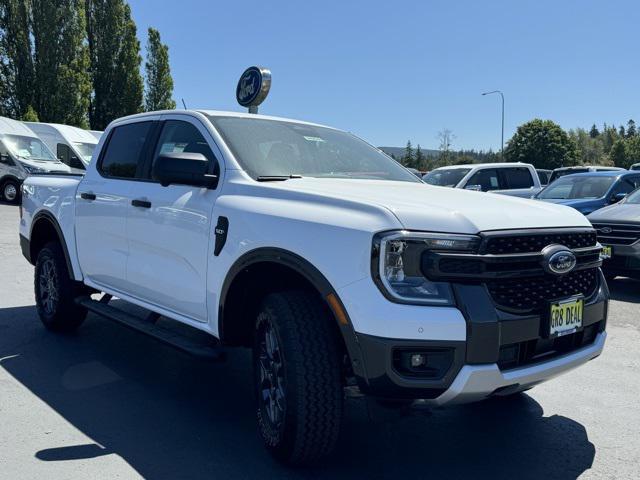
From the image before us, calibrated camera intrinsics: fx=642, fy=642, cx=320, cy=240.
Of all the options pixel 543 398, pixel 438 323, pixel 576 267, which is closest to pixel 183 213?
pixel 438 323

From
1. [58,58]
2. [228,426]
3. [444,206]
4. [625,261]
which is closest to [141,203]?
[228,426]

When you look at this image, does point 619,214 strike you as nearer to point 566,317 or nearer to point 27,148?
point 566,317

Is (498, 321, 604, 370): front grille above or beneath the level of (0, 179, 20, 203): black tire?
beneath

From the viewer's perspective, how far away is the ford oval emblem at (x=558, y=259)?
3.03 metres

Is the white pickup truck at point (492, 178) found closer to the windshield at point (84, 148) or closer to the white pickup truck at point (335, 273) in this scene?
the white pickup truck at point (335, 273)

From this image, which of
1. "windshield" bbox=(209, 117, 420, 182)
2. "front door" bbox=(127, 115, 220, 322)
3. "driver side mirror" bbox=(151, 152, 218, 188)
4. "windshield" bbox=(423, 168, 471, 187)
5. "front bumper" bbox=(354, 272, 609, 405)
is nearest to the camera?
"front bumper" bbox=(354, 272, 609, 405)

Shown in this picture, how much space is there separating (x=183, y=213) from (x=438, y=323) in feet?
6.25

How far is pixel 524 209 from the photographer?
3.29 m

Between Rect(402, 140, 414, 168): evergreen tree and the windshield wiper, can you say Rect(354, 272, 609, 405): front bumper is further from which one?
Rect(402, 140, 414, 168): evergreen tree

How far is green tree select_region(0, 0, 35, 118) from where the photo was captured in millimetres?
36125

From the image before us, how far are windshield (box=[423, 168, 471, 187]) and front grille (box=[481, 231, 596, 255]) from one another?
10.9 m

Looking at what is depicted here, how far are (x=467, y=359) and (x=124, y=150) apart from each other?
3.37m

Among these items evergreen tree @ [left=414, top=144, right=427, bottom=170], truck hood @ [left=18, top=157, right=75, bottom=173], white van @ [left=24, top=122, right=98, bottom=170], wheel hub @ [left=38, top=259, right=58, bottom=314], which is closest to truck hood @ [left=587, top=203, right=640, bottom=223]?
wheel hub @ [left=38, top=259, right=58, bottom=314]

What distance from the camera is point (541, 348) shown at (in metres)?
3.08
